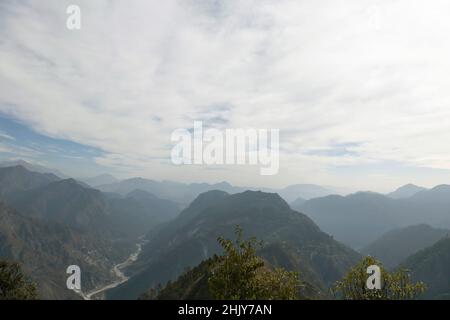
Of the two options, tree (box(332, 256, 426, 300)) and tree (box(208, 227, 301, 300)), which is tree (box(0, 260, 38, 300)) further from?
tree (box(332, 256, 426, 300))

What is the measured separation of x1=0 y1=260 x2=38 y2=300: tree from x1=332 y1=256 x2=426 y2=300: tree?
104 metres

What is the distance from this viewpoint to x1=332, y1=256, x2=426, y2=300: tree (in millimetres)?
36281

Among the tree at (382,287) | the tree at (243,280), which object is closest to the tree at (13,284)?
the tree at (243,280)

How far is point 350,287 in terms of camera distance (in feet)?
130

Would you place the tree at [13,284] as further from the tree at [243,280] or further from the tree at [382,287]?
the tree at [382,287]

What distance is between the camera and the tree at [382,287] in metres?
36.3

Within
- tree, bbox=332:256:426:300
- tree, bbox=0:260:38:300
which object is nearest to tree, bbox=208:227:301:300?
tree, bbox=332:256:426:300

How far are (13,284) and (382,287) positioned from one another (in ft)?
378

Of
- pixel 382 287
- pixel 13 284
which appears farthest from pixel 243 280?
pixel 13 284

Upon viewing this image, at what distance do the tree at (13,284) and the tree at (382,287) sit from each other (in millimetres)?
103895
